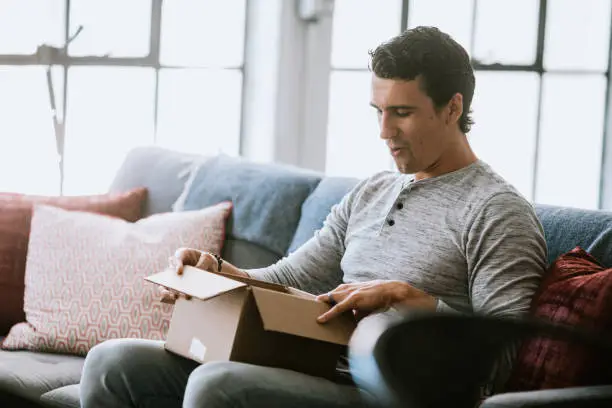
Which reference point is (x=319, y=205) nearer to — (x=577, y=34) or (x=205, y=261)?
(x=205, y=261)

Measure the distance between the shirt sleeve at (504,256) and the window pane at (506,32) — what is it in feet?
4.44

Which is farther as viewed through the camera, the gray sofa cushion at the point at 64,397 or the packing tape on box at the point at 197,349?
the gray sofa cushion at the point at 64,397

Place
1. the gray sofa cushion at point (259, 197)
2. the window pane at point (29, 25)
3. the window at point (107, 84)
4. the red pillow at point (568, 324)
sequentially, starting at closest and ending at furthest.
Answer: the red pillow at point (568, 324) < the gray sofa cushion at point (259, 197) < the window at point (107, 84) < the window pane at point (29, 25)

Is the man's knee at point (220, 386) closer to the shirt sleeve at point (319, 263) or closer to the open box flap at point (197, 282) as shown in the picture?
the open box flap at point (197, 282)

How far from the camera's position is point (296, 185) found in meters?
2.30

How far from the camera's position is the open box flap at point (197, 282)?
4.74ft

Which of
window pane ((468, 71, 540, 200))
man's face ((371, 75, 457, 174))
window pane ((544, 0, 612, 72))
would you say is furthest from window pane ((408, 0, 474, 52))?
man's face ((371, 75, 457, 174))

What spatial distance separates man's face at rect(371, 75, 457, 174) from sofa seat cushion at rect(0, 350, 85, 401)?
925 millimetres

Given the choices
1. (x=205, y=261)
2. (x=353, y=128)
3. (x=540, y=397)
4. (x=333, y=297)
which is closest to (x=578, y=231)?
(x=333, y=297)

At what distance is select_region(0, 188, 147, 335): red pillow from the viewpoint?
7.59 ft

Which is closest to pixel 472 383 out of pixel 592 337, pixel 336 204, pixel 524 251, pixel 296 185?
pixel 524 251

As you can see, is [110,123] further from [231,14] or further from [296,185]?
[296,185]

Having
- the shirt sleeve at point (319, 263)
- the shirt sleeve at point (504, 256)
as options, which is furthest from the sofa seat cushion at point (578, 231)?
the shirt sleeve at point (319, 263)

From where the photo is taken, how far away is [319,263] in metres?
1.97
